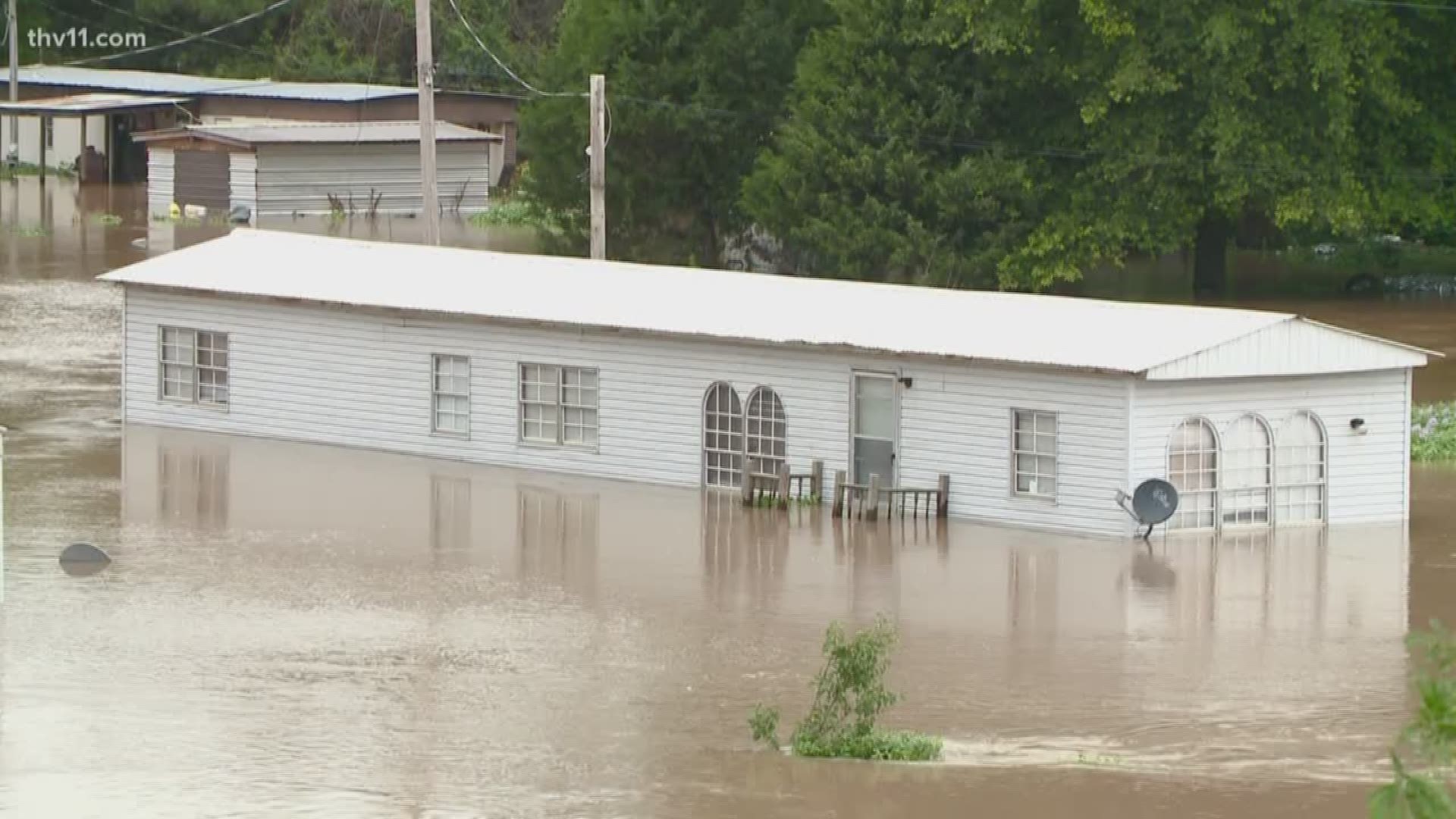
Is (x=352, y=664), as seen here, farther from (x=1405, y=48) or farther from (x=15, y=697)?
(x=1405, y=48)

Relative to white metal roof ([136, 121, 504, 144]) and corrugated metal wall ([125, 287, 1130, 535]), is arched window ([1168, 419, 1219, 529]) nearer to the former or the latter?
corrugated metal wall ([125, 287, 1130, 535])

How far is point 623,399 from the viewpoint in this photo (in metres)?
35.8

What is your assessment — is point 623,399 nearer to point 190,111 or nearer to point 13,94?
point 190,111

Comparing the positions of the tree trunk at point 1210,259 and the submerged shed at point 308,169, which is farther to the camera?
the submerged shed at point 308,169

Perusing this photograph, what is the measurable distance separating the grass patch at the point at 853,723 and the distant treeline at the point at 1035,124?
31.5 meters

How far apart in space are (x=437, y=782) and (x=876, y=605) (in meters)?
8.12

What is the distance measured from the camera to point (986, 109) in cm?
5594

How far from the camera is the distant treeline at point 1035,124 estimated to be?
53031mm

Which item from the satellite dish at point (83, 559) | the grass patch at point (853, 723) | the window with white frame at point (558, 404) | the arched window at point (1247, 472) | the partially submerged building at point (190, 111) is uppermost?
the partially submerged building at point (190, 111)

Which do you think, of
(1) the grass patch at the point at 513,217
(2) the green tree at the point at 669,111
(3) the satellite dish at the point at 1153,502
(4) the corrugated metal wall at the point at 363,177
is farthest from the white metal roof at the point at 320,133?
(3) the satellite dish at the point at 1153,502

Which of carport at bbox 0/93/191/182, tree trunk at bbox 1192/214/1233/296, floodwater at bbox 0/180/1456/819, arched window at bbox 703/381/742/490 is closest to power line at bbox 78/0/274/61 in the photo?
carport at bbox 0/93/191/182

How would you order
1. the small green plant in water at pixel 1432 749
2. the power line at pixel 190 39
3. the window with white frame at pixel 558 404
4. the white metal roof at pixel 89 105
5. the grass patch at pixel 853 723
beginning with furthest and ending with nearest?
the power line at pixel 190 39 < the white metal roof at pixel 89 105 < the window with white frame at pixel 558 404 < the grass patch at pixel 853 723 < the small green plant in water at pixel 1432 749

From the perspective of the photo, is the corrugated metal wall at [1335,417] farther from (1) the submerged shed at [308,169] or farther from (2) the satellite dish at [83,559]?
(1) the submerged shed at [308,169]
